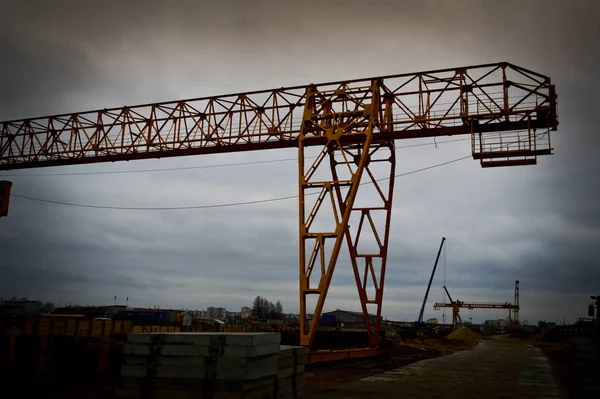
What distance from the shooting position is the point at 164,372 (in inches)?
354

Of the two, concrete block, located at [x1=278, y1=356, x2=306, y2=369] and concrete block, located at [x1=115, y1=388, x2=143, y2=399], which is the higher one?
concrete block, located at [x1=278, y1=356, x2=306, y2=369]

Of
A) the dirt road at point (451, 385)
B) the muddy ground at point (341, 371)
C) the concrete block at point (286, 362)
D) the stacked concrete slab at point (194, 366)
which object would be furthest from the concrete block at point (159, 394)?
the muddy ground at point (341, 371)

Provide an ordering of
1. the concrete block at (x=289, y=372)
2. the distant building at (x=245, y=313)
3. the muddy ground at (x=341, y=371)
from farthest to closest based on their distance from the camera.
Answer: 1. the distant building at (x=245, y=313)
2. the muddy ground at (x=341, y=371)
3. the concrete block at (x=289, y=372)

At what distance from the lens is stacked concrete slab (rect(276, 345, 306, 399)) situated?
1020cm

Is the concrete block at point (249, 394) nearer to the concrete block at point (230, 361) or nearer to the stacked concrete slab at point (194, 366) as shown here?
the stacked concrete slab at point (194, 366)

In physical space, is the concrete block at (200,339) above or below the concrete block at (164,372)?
above

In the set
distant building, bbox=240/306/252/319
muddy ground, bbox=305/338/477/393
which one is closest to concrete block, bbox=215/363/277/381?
muddy ground, bbox=305/338/477/393

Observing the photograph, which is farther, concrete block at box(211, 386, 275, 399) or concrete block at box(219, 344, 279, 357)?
concrete block at box(219, 344, 279, 357)

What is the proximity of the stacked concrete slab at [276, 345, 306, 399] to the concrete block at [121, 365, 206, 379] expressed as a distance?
6.04ft

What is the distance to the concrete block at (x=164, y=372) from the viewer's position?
889cm

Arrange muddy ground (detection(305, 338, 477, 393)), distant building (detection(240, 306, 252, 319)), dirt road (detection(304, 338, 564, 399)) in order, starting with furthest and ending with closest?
distant building (detection(240, 306, 252, 319))
muddy ground (detection(305, 338, 477, 393))
dirt road (detection(304, 338, 564, 399))

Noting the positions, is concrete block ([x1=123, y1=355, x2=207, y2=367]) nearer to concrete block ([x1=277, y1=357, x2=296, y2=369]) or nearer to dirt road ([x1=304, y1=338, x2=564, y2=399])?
concrete block ([x1=277, y1=357, x2=296, y2=369])

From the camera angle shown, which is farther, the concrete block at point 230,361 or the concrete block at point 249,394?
the concrete block at point 230,361

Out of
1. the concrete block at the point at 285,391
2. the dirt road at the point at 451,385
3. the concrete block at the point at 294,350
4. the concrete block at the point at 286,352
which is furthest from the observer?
the dirt road at the point at 451,385
